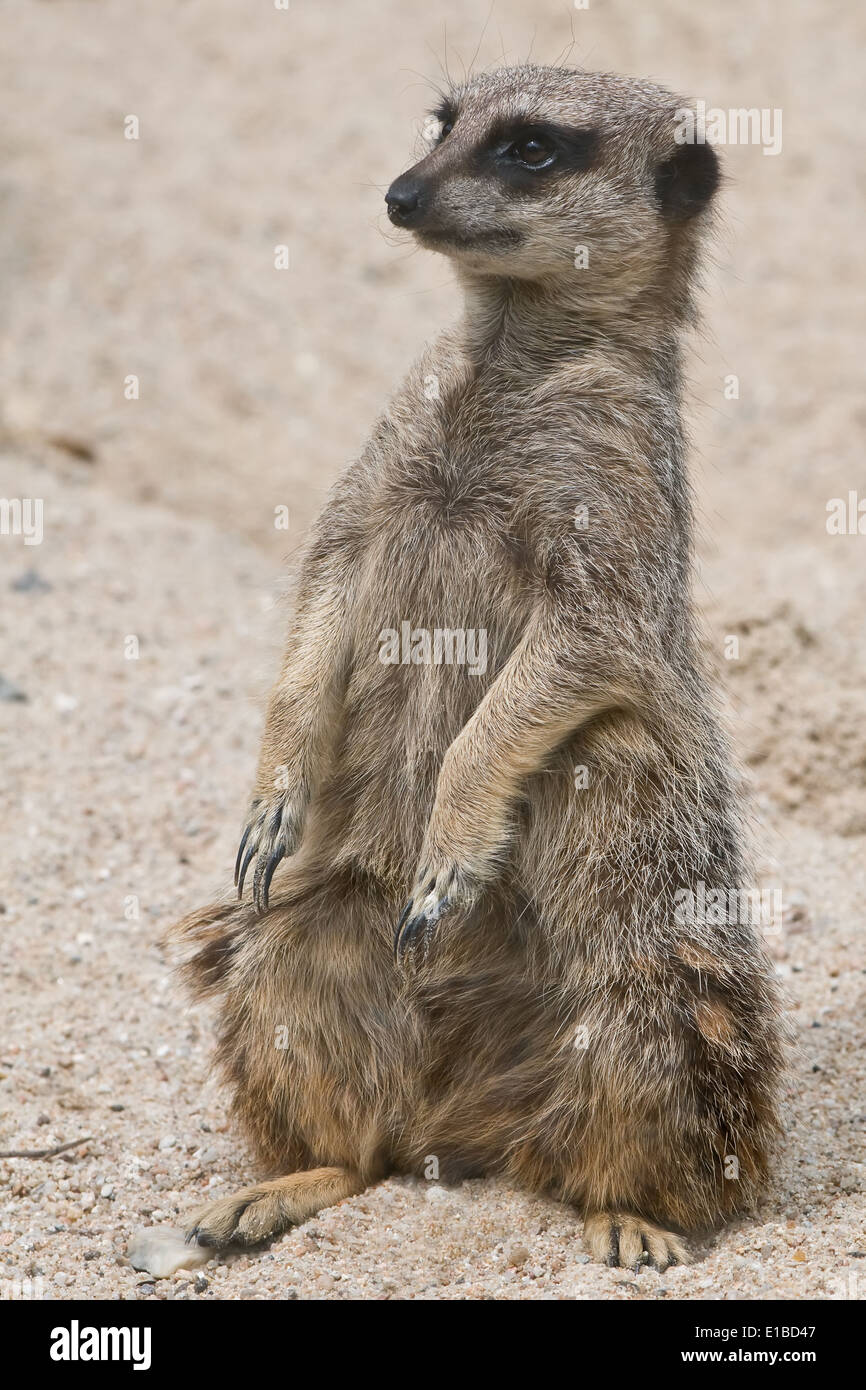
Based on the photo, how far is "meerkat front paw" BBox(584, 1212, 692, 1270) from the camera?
10.3 ft

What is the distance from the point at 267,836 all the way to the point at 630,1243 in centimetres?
113

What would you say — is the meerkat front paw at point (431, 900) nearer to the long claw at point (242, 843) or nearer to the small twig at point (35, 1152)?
the long claw at point (242, 843)

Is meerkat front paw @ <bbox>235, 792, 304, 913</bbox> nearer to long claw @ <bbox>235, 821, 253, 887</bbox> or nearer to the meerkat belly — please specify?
long claw @ <bbox>235, 821, 253, 887</bbox>

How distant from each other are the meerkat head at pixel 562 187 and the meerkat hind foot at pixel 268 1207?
6.52 ft

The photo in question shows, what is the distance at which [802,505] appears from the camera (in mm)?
8008

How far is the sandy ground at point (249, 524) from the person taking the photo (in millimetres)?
3398

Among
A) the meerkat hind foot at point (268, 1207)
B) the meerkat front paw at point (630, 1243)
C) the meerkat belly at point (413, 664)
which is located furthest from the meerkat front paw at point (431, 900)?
the meerkat front paw at point (630, 1243)

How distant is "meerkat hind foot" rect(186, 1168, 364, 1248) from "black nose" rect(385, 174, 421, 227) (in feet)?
6.66

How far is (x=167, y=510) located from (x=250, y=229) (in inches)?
99.3

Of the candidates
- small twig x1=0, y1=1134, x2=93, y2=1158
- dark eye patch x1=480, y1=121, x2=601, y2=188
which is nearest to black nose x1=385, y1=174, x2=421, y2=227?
dark eye patch x1=480, y1=121, x2=601, y2=188

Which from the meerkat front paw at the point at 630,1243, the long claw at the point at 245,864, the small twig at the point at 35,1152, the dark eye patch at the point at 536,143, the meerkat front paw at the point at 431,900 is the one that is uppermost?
the dark eye patch at the point at 536,143

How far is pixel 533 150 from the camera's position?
3404 mm

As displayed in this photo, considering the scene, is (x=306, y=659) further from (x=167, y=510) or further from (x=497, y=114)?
(x=167, y=510)

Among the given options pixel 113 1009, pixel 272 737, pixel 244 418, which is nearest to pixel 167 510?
pixel 244 418
